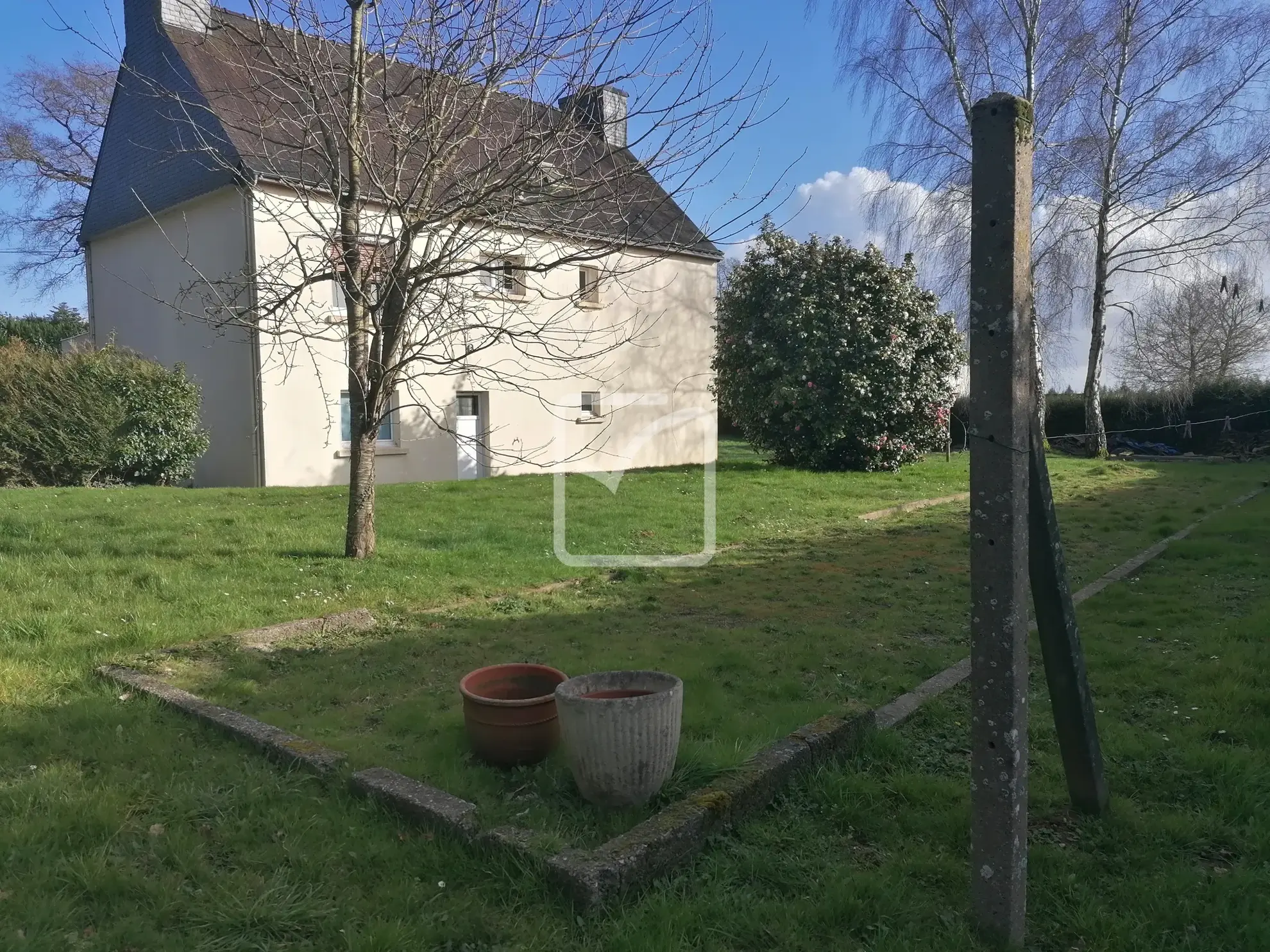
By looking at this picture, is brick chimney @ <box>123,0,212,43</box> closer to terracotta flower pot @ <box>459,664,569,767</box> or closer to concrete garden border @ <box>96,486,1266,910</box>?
concrete garden border @ <box>96,486,1266,910</box>

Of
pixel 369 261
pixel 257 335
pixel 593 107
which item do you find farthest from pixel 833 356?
pixel 369 261

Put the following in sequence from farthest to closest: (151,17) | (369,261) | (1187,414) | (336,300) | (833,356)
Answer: (1187,414) → (833,356) → (151,17) → (336,300) → (369,261)

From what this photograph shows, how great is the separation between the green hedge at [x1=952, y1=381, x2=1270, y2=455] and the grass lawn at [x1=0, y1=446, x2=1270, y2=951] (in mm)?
18528

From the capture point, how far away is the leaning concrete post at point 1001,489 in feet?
8.11

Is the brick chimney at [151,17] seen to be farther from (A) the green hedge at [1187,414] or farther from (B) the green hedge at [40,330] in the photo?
(A) the green hedge at [1187,414]

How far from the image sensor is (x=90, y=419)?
1376cm

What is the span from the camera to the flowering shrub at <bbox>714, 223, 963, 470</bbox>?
17.5 meters

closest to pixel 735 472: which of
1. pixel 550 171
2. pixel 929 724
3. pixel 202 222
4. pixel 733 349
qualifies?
pixel 733 349

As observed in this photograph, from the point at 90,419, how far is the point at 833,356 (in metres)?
13.8

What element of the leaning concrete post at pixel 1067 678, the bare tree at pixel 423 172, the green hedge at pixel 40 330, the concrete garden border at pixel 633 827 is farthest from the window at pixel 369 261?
the green hedge at pixel 40 330

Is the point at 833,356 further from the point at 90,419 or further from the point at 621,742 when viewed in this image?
the point at 621,742

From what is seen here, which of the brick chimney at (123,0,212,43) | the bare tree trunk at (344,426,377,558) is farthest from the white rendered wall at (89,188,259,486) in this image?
the bare tree trunk at (344,426,377,558)

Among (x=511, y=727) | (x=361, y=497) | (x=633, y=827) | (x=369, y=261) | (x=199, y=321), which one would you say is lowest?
(x=633, y=827)

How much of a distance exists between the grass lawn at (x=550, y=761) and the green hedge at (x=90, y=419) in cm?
570
